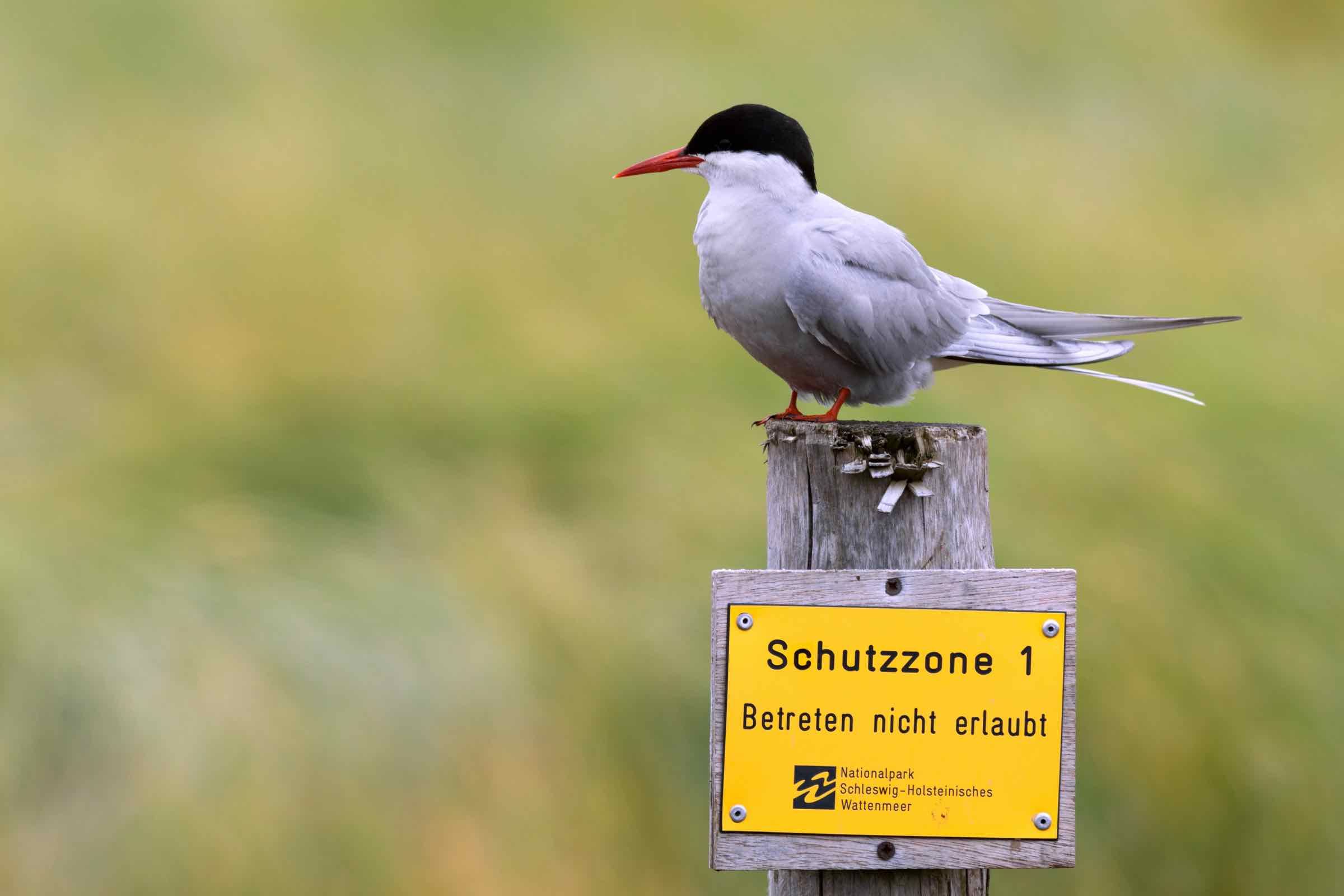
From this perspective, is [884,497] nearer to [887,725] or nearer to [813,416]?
[887,725]

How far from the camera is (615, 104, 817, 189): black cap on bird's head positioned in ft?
7.22

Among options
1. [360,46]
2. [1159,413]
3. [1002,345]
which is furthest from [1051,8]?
[1002,345]

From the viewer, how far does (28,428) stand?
10.8 feet

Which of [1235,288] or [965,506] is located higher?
[1235,288]

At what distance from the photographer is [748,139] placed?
87.3 inches

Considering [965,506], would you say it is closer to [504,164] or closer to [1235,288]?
[504,164]

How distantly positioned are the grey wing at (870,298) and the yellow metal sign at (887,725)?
0.64 m

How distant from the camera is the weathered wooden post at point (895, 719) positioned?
5.19 feet

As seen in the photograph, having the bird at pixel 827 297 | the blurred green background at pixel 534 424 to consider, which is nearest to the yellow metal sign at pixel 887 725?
the bird at pixel 827 297

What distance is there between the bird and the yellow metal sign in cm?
57

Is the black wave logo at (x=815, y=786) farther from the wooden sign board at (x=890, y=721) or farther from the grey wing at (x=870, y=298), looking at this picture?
the grey wing at (x=870, y=298)

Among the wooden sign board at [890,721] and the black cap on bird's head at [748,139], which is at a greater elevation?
the black cap on bird's head at [748,139]

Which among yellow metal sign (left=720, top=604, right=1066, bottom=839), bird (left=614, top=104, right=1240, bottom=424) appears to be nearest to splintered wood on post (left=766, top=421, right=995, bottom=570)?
yellow metal sign (left=720, top=604, right=1066, bottom=839)

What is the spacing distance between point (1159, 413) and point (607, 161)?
1.87 meters
